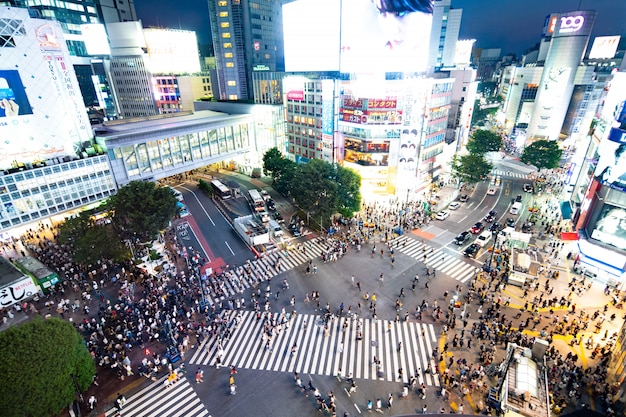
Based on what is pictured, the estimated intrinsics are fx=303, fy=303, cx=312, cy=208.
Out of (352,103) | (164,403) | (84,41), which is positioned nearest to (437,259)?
(352,103)

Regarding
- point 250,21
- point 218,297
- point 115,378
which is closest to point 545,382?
point 218,297

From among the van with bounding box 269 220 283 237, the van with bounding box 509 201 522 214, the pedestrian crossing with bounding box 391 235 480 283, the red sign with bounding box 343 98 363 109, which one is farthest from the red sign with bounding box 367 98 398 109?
the van with bounding box 269 220 283 237

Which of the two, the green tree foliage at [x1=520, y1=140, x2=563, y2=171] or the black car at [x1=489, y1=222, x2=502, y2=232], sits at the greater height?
the green tree foliage at [x1=520, y1=140, x2=563, y2=171]

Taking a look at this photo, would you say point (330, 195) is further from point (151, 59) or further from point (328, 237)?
point (151, 59)

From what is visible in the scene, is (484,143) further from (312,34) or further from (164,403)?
(164,403)

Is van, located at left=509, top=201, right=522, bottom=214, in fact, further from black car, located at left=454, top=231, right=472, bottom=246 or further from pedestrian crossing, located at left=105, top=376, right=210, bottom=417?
pedestrian crossing, located at left=105, top=376, right=210, bottom=417
